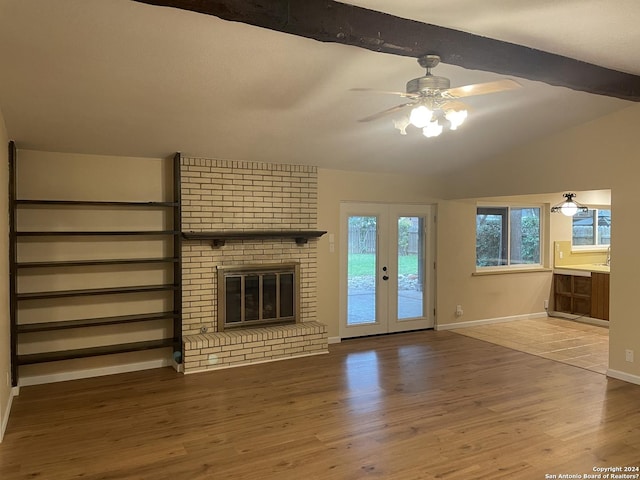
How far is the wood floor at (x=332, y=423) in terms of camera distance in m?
3.05

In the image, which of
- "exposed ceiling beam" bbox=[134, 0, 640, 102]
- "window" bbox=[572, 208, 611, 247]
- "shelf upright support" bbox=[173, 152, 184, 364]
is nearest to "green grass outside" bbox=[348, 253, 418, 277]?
"shelf upright support" bbox=[173, 152, 184, 364]

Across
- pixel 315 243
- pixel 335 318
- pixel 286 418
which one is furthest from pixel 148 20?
pixel 335 318

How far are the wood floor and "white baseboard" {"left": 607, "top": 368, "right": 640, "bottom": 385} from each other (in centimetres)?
10

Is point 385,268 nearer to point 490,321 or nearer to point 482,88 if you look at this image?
point 490,321

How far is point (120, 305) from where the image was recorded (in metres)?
5.02

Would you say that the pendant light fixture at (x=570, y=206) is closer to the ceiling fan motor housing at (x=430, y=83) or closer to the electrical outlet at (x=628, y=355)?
the electrical outlet at (x=628, y=355)

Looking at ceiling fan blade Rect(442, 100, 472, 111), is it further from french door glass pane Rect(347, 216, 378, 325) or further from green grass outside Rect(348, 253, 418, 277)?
green grass outside Rect(348, 253, 418, 277)

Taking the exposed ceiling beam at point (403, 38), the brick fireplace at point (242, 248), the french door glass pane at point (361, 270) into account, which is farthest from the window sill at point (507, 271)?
the exposed ceiling beam at point (403, 38)

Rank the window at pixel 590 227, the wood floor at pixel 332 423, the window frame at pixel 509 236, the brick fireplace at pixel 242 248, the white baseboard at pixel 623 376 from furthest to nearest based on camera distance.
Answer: the window at pixel 590 227, the window frame at pixel 509 236, the brick fireplace at pixel 242 248, the white baseboard at pixel 623 376, the wood floor at pixel 332 423

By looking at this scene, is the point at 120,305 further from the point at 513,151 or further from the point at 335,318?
the point at 513,151

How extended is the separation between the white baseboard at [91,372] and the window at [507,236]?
16.1 feet

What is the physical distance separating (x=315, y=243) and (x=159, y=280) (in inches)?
75.5

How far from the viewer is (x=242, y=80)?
138 inches

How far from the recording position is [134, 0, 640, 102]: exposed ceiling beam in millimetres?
2246
